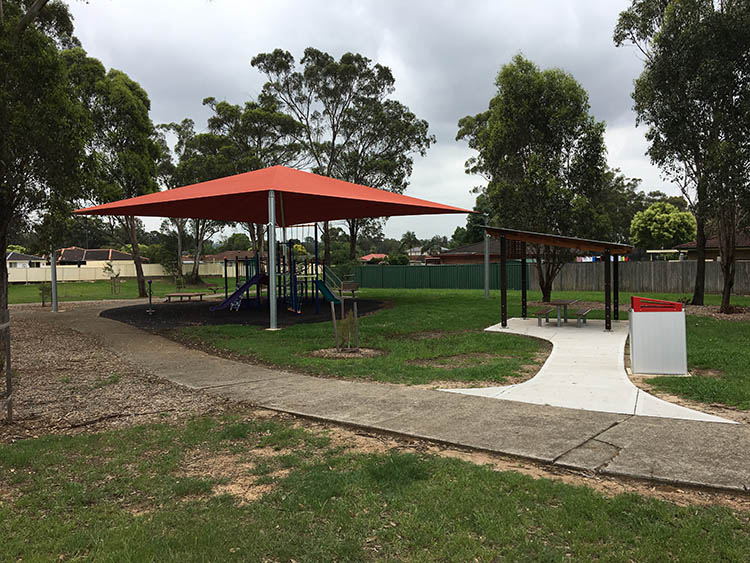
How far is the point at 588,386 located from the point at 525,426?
212 cm

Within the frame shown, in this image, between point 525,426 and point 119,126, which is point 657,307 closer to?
point 525,426

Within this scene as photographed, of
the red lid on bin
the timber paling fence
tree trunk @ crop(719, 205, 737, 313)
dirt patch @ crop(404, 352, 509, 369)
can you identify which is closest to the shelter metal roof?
dirt patch @ crop(404, 352, 509, 369)

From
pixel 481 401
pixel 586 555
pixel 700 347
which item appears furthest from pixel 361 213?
pixel 586 555

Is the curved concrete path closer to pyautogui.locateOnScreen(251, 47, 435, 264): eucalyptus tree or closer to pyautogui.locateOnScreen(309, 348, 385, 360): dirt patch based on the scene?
pyautogui.locateOnScreen(309, 348, 385, 360): dirt patch

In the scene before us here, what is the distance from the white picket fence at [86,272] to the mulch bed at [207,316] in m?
31.4

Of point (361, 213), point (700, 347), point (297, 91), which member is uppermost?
point (297, 91)

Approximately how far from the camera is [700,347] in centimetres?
930

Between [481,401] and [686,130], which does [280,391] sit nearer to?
[481,401]

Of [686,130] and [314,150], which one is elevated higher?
[314,150]

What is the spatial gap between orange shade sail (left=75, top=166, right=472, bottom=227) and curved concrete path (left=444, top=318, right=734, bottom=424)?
7.84m

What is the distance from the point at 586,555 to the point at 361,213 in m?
18.8

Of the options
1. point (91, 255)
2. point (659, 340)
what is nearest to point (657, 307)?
point (659, 340)

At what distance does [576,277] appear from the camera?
27.8 meters

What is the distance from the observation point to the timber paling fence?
78.5 feet
